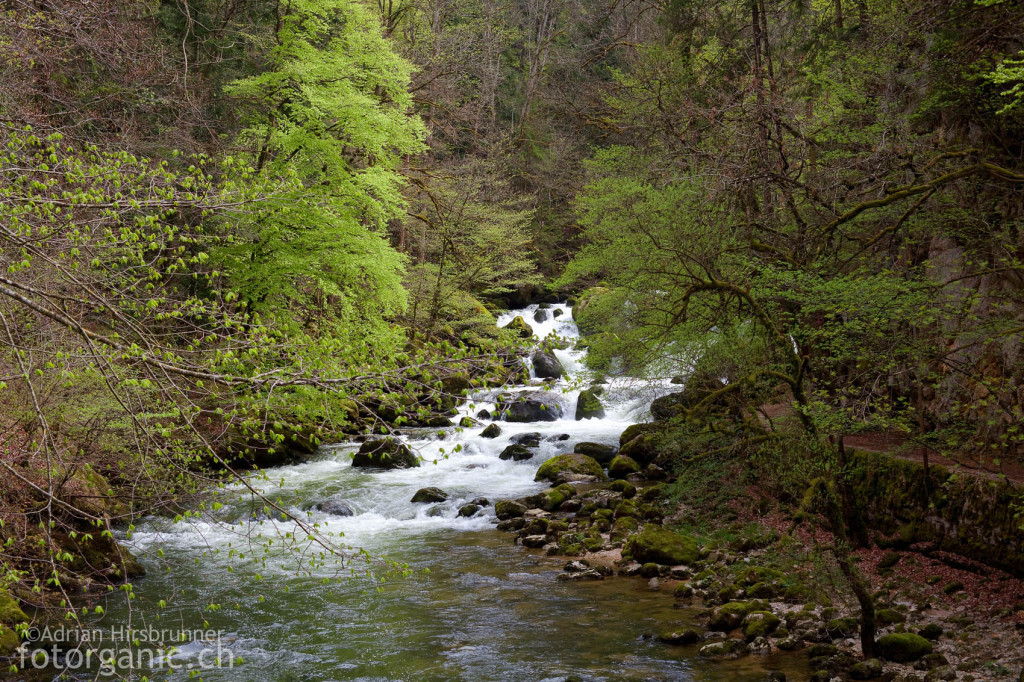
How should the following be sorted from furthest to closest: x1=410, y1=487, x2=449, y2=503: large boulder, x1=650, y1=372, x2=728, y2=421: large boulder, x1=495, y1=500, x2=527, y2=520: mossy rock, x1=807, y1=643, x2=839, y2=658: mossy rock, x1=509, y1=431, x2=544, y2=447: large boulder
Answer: x1=509, y1=431, x2=544, y2=447: large boulder → x1=410, y1=487, x2=449, y2=503: large boulder → x1=495, y1=500, x2=527, y2=520: mossy rock → x1=650, y1=372, x2=728, y2=421: large boulder → x1=807, y1=643, x2=839, y2=658: mossy rock

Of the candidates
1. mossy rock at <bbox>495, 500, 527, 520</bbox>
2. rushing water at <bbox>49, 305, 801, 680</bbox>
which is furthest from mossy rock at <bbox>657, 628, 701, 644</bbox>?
mossy rock at <bbox>495, 500, 527, 520</bbox>

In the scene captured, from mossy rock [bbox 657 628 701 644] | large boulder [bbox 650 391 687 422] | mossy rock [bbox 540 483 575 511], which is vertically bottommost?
mossy rock [bbox 657 628 701 644]

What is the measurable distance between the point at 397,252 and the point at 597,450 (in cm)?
681

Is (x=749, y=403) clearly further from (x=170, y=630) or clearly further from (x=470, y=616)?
(x=170, y=630)

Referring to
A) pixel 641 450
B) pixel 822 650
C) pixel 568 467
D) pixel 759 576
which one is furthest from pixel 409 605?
pixel 641 450

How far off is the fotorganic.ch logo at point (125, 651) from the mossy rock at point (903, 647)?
6.82m

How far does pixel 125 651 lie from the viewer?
7.56 m

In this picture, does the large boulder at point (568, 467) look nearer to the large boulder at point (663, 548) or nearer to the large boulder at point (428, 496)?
the large boulder at point (428, 496)

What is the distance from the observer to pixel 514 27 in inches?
1369

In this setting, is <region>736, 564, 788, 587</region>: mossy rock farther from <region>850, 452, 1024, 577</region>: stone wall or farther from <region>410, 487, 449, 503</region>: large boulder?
<region>410, 487, 449, 503</region>: large boulder

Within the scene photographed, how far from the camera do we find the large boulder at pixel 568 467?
668 inches

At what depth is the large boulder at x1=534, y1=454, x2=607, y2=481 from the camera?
16969mm

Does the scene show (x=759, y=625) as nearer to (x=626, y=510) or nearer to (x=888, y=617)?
(x=888, y=617)

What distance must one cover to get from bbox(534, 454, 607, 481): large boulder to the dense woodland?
3423mm
